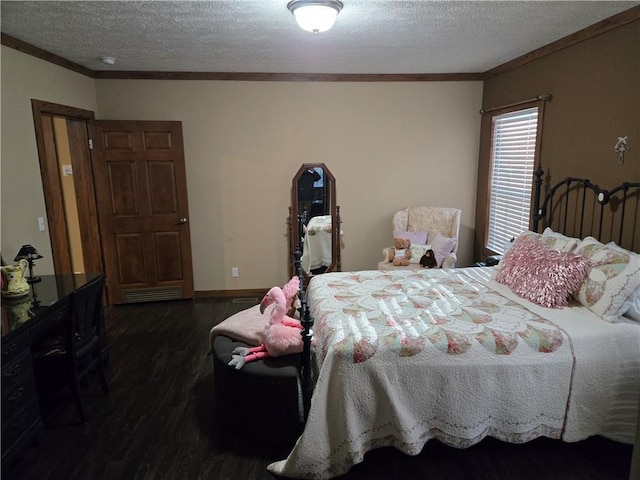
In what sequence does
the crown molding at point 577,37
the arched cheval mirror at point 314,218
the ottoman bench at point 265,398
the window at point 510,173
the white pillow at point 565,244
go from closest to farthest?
the ottoman bench at point 265,398
the crown molding at point 577,37
the white pillow at point 565,244
the window at point 510,173
the arched cheval mirror at point 314,218

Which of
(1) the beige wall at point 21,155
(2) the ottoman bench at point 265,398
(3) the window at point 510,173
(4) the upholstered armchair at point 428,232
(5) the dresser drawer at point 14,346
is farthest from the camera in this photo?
(4) the upholstered armchair at point 428,232

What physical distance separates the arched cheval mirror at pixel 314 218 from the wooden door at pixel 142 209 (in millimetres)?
1195

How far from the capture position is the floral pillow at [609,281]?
7.18ft

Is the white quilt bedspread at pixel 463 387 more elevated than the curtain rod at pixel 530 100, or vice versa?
the curtain rod at pixel 530 100

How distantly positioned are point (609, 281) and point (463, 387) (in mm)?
1069

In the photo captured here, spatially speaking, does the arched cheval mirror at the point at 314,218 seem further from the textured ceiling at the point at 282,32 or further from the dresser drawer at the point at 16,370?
the dresser drawer at the point at 16,370

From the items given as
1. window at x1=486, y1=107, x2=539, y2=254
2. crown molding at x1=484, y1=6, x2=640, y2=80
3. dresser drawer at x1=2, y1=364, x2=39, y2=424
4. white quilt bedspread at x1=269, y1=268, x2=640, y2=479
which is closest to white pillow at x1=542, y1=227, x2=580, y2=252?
white quilt bedspread at x1=269, y1=268, x2=640, y2=479

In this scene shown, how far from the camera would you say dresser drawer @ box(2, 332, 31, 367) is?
189cm

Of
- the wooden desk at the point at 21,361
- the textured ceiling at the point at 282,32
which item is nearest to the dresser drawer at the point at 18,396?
the wooden desk at the point at 21,361

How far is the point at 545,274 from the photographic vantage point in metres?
2.51

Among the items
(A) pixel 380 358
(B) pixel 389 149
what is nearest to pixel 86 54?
(B) pixel 389 149

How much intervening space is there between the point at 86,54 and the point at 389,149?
121 inches

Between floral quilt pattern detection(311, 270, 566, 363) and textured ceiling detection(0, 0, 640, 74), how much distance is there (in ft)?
5.86

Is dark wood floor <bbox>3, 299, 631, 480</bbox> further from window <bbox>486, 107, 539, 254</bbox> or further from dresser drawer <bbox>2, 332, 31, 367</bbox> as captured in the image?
window <bbox>486, 107, 539, 254</bbox>
